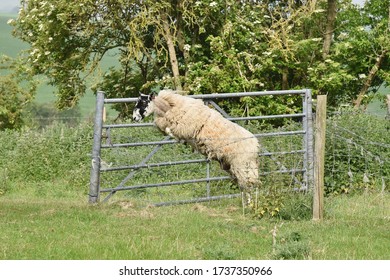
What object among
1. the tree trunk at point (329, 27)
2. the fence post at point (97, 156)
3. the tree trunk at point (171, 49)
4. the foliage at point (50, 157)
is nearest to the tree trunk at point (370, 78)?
the tree trunk at point (329, 27)

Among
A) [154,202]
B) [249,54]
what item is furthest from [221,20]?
[154,202]

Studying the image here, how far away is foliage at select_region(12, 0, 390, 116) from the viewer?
858 inches

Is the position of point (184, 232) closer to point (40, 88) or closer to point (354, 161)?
point (354, 161)

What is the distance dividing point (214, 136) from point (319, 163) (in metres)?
1.96

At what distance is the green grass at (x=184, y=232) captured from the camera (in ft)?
26.1

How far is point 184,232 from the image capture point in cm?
938

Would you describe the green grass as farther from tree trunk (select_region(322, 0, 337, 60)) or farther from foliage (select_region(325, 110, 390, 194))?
tree trunk (select_region(322, 0, 337, 60))

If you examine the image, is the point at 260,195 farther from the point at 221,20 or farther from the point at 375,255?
the point at 221,20

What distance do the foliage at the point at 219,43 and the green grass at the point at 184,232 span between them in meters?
9.83

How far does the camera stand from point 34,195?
51.1 ft

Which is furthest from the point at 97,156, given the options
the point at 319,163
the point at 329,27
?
the point at 329,27

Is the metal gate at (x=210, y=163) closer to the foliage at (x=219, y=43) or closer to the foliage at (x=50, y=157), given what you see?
the foliage at (x=50, y=157)

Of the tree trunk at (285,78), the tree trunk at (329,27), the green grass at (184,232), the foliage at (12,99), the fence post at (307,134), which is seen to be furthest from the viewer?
the foliage at (12,99)
